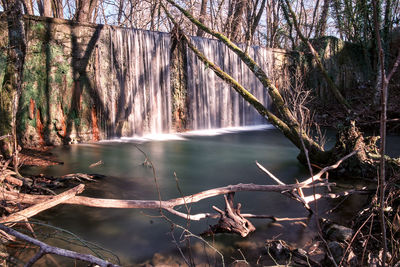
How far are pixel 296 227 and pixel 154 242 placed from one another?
1.45 m

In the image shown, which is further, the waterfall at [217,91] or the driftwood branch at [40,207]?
the waterfall at [217,91]

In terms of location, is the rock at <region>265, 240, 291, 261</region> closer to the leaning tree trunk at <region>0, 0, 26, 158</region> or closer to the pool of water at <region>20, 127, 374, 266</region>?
the pool of water at <region>20, 127, 374, 266</region>

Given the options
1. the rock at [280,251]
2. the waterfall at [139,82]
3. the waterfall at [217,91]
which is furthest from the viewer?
the waterfall at [217,91]

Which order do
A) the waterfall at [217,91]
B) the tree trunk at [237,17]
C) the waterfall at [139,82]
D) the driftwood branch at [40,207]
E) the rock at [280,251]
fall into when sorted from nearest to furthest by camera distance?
the driftwood branch at [40,207] < the rock at [280,251] < the waterfall at [139,82] < the waterfall at [217,91] < the tree trunk at [237,17]

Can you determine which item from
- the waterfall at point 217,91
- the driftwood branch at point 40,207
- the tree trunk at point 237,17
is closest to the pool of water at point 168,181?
the driftwood branch at point 40,207

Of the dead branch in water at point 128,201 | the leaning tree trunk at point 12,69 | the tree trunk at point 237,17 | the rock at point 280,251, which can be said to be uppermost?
the tree trunk at point 237,17

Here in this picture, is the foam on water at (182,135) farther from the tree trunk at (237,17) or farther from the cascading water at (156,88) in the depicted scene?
the tree trunk at (237,17)

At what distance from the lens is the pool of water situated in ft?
10.6

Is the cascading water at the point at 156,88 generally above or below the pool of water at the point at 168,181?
above

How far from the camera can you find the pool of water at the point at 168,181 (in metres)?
3.24

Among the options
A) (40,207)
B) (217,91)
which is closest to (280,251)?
(40,207)

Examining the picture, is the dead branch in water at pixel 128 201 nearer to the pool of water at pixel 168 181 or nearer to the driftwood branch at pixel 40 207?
the driftwood branch at pixel 40 207

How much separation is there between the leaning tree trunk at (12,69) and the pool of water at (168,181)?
0.74m

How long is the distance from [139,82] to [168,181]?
15.9 feet
